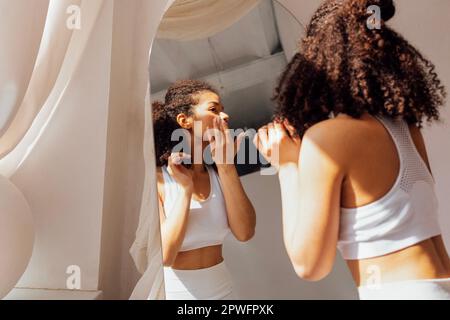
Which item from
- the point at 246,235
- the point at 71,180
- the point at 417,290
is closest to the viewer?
the point at 417,290

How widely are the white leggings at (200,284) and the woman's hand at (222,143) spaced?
0.19 meters

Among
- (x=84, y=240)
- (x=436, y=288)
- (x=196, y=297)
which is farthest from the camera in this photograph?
(x=84, y=240)

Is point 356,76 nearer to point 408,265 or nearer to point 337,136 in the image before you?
point 337,136

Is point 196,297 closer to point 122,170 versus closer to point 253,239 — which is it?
point 253,239

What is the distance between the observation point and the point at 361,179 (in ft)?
2.62

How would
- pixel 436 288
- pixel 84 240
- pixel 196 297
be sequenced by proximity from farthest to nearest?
pixel 84 240
pixel 196 297
pixel 436 288

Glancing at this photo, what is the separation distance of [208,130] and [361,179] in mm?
301

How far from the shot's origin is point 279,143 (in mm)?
868

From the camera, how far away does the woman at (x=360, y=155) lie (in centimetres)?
79

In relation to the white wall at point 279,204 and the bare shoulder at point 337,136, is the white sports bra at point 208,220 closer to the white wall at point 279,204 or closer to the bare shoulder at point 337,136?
the white wall at point 279,204

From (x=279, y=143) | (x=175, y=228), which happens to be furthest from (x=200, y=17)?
(x=175, y=228)

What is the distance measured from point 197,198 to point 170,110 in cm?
18
